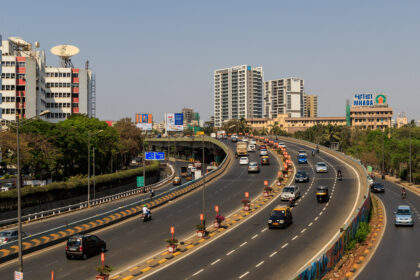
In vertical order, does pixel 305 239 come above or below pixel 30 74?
below

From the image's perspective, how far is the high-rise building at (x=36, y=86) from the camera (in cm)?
12519

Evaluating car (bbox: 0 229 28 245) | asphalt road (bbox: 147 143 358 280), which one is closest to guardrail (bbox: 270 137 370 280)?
asphalt road (bbox: 147 143 358 280)

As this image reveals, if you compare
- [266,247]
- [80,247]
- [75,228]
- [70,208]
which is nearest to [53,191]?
[70,208]

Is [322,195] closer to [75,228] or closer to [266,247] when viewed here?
[266,247]

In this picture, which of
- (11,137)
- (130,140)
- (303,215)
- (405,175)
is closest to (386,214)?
(303,215)

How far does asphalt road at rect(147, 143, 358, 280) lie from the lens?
2778 cm

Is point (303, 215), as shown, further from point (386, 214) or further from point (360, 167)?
point (360, 167)

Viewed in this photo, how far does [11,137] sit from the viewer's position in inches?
2756

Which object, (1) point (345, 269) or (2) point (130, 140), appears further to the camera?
(2) point (130, 140)

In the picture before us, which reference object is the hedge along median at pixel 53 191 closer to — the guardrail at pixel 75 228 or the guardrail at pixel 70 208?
the guardrail at pixel 70 208

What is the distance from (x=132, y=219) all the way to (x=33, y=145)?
31.9m

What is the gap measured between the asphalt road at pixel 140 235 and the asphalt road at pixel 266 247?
4.16 metres

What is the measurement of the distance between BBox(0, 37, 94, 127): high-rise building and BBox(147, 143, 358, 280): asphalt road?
8369cm

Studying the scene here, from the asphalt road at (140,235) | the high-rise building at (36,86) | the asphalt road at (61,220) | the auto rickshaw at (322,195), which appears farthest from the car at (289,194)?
the high-rise building at (36,86)
